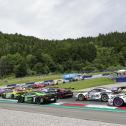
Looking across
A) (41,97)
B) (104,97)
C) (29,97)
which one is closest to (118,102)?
(104,97)

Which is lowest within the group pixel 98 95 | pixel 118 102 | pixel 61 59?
pixel 118 102

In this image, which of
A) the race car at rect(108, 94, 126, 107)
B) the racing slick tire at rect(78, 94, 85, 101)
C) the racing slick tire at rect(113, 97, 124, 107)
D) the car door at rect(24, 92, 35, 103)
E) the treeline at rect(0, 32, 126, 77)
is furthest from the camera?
the treeline at rect(0, 32, 126, 77)

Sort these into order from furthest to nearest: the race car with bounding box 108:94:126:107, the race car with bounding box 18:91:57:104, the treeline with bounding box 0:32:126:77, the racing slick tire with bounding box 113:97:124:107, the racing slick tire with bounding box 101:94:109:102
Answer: the treeline with bounding box 0:32:126:77
the race car with bounding box 18:91:57:104
the racing slick tire with bounding box 101:94:109:102
the racing slick tire with bounding box 113:97:124:107
the race car with bounding box 108:94:126:107

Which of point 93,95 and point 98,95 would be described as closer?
point 98,95

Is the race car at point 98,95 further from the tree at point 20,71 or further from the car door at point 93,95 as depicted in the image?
the tree at point 20,71

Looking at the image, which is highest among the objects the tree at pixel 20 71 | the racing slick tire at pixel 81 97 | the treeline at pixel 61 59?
the treeline at pixel 61 59

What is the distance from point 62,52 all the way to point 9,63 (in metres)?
35.0

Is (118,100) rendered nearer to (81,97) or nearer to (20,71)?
(81,97)

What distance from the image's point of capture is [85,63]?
15338 centimetres

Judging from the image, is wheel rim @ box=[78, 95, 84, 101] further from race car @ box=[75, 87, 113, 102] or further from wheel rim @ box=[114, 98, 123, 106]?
wheel rim @ box=[114, 98, 123, 106]

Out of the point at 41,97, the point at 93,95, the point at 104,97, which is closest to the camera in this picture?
the point at 104,97

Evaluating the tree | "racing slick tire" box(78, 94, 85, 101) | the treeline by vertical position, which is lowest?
"racing slick tire" box(78, 94, 85, 101)

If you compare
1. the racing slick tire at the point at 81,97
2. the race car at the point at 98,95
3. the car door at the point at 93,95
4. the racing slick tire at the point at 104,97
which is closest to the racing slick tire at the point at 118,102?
the race car at the point at 98,95

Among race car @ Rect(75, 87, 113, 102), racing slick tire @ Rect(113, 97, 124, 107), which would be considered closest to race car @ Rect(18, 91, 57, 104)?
race car @ Rect(75, 87, 113, 102)
